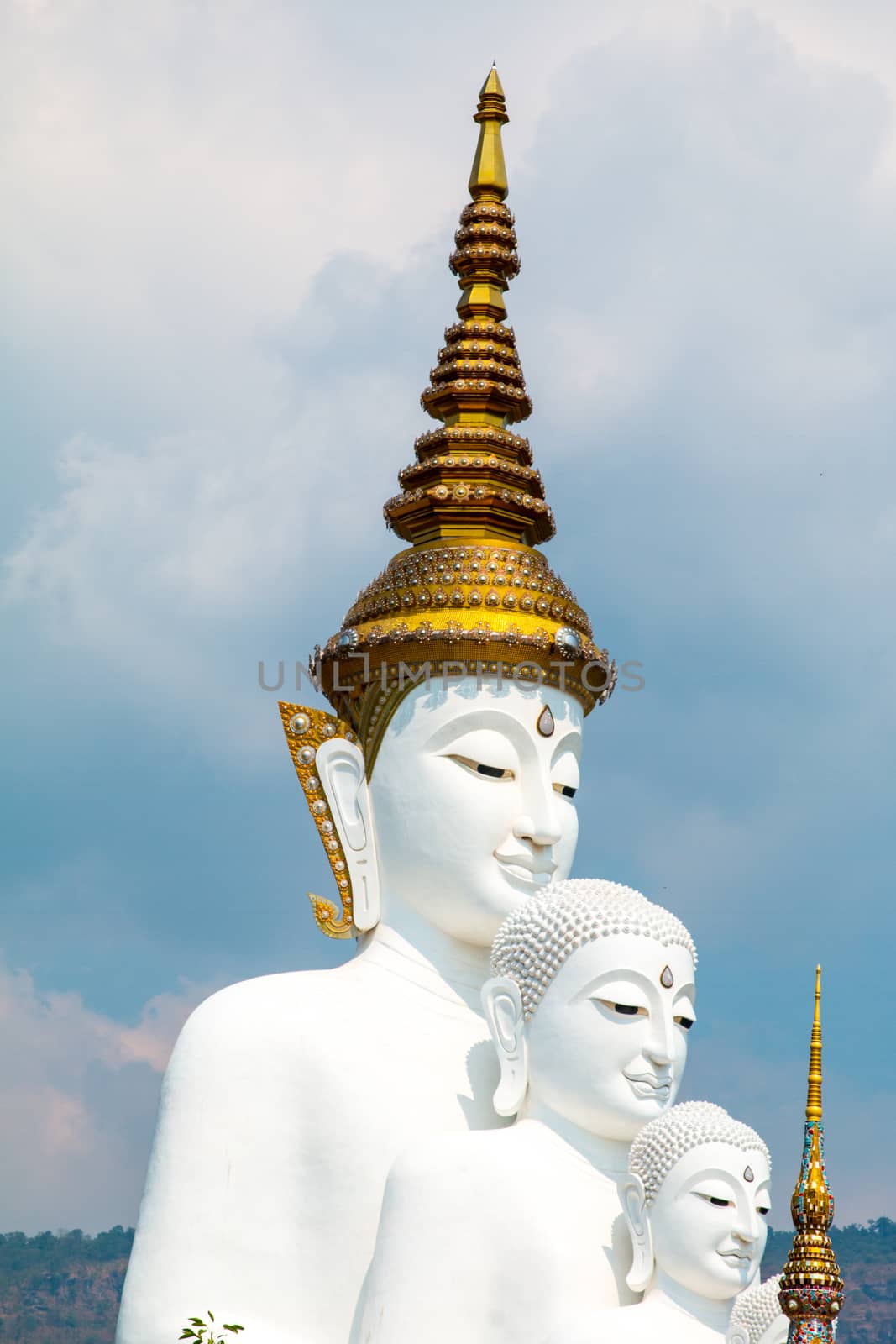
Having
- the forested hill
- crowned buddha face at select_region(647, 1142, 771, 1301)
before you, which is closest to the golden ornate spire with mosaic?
crowned buddha face at select_region(647, 1142, 771, 1301)

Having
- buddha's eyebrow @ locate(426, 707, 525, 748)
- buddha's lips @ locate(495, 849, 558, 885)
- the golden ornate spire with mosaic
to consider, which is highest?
buddha's eyebrow @ locate(426, 707, 525, 748)

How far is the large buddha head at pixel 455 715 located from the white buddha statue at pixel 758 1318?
8.53ft

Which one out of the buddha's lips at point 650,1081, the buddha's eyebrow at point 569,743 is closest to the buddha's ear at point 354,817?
the buddha's eyebrow at point 569,743

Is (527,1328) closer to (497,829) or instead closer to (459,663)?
(497,829)

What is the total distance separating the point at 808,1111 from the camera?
1113 centimetres

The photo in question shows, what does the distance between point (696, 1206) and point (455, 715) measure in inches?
125

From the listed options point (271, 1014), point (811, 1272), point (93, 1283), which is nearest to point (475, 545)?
point (271, 1014)

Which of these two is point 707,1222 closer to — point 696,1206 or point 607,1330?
point 696,1206

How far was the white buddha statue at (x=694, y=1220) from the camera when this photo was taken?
1201 centimetres

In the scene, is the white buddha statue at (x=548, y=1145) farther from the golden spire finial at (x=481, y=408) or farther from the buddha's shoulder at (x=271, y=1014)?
the golden spire finial at (x=481, y=408)

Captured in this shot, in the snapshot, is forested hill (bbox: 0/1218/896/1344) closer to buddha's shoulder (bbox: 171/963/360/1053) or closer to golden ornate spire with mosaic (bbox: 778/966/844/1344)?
buddha's shoulder (bbox: 171/963/360/1053)

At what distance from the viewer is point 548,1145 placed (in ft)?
41.9

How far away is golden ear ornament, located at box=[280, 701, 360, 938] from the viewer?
14.3 meters

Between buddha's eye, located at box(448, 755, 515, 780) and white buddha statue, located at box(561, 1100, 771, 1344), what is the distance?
2409 millimetres
